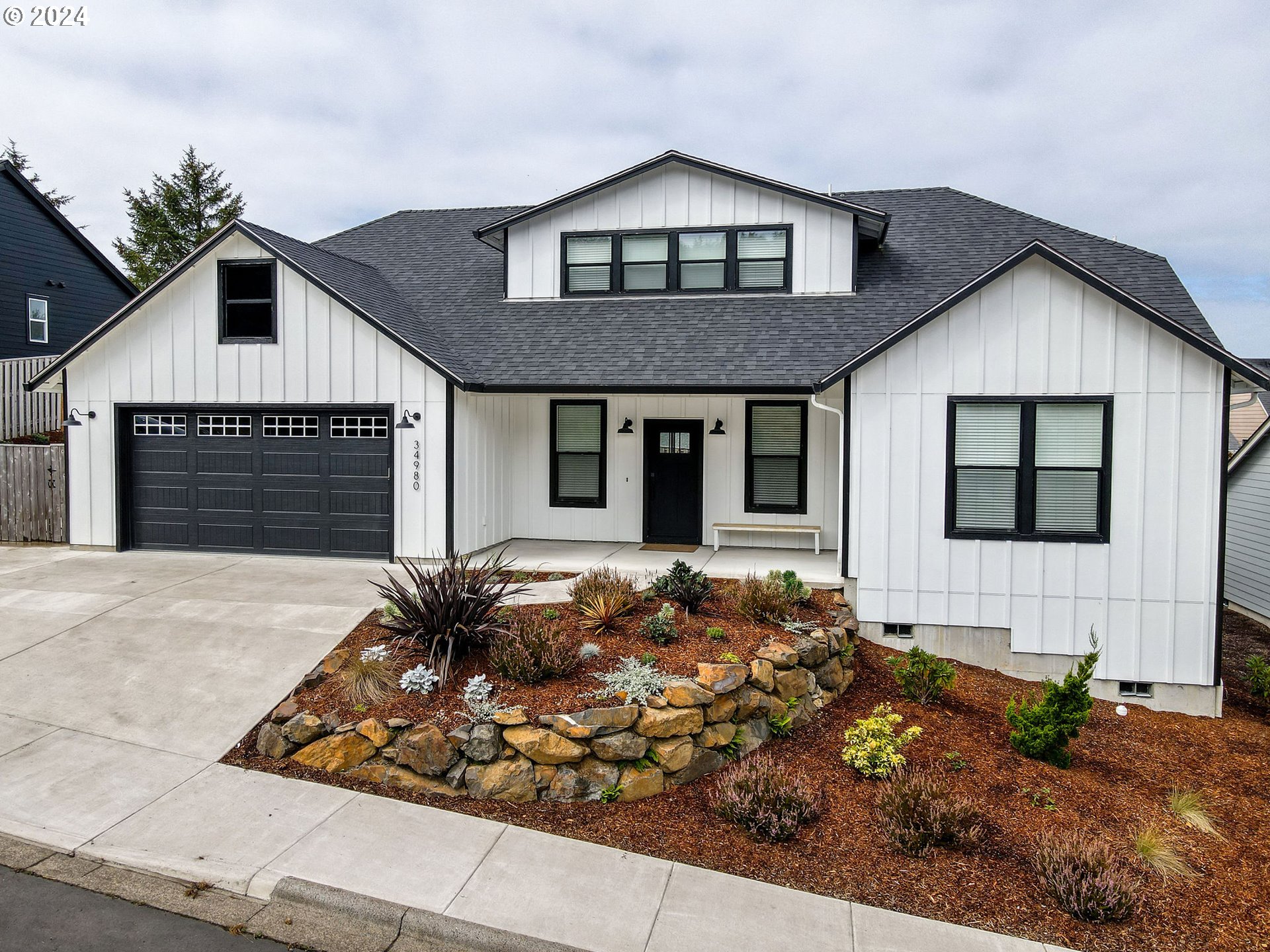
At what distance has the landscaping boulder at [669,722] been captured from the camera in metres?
6.53

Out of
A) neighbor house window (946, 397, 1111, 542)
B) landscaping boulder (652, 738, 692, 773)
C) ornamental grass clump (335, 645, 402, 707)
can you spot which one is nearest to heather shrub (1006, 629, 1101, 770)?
neighbor house window (946, 397, 1111, 542)

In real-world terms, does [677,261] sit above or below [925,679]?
above

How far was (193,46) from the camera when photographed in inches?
627

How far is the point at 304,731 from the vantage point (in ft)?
22.3

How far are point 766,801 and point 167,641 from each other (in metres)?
6.57

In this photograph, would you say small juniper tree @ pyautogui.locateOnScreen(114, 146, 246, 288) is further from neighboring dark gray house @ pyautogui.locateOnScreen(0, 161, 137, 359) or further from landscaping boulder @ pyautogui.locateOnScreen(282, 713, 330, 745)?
landscaping boulder @ pyautogui.locateOnScreen(282, 713, 330, 745)

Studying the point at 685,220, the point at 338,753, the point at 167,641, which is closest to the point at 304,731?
the point at 338,753

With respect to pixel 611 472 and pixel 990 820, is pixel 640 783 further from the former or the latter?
pixel 611 472

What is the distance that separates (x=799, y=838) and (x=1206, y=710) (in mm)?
6291

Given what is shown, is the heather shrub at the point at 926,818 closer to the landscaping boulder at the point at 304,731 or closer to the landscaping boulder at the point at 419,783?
the landscaping boulder at the point at 419,783

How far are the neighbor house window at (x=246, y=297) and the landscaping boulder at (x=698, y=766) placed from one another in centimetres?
947

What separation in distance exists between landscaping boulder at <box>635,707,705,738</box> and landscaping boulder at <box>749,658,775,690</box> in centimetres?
74

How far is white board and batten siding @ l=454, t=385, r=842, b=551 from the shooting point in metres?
12.9

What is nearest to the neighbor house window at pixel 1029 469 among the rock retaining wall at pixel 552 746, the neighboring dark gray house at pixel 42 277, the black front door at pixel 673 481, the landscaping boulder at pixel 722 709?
the landscaping boulder at pixel 722 709
